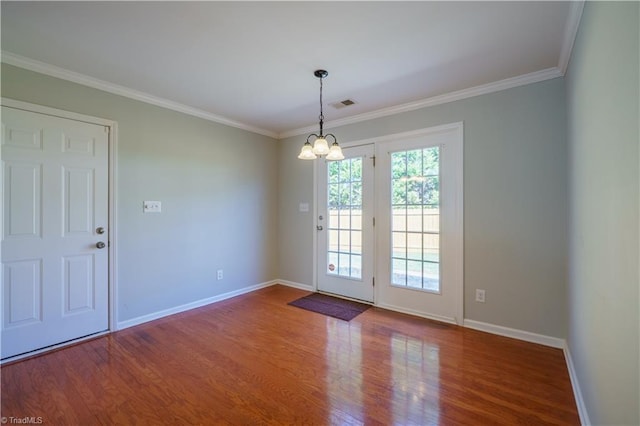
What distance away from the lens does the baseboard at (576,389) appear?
1667 mm

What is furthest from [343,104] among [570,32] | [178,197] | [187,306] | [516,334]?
[187,306]

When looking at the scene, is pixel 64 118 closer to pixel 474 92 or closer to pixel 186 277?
pixel 186 277

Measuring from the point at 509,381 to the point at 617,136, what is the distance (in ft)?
5.92

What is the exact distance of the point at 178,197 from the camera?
11.5 ft

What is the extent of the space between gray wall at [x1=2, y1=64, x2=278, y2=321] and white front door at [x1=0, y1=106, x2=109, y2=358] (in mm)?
179

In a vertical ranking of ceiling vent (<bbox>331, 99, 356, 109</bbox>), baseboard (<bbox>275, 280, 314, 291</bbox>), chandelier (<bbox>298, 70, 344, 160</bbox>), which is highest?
ceiling vent (<bbox>331, 99, 356, 109</bbox>)

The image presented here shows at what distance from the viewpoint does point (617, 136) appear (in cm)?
118

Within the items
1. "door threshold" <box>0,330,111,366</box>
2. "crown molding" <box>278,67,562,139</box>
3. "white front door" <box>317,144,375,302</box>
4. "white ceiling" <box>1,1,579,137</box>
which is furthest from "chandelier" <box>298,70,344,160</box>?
"door threshold" <box>0,330,111,366</box>

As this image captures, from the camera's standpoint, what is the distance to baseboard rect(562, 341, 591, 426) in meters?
1.67

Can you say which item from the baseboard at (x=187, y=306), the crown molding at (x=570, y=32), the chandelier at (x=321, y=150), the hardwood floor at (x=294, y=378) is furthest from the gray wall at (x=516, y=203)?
the baseboard at (x=187, y=306)

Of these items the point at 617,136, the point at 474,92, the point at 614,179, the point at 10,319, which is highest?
the point at 474,92

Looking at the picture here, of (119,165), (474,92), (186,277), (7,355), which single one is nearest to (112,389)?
(7,355)

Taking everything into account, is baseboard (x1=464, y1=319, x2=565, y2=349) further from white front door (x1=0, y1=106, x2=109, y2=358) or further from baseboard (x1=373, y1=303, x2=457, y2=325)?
white front door (x1=0, y1=106, x2=109, y2=358)

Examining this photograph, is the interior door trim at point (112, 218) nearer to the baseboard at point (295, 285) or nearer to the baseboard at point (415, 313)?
the baseboard at point (295, 285)
